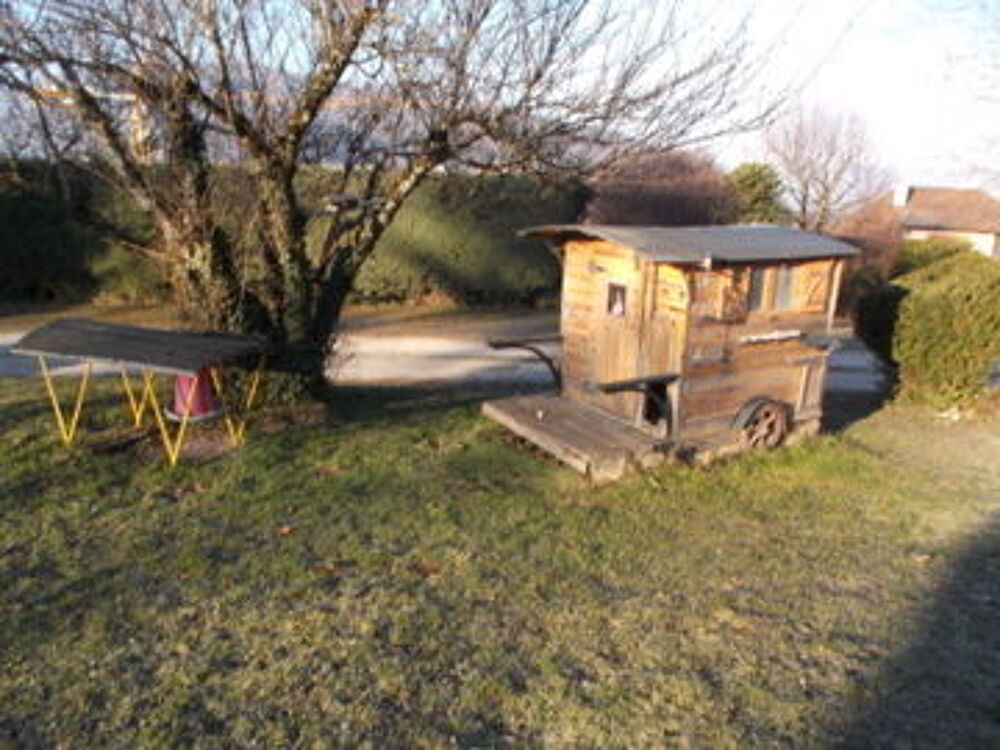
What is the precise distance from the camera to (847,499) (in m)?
6.03

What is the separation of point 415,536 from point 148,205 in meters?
4.02

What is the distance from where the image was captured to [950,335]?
877 cm

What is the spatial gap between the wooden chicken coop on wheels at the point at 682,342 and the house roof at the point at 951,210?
35.2 meters

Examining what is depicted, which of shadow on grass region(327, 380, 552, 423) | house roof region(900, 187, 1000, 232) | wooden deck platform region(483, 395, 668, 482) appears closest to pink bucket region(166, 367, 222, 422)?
shadow on grass region(327, 380, 552, 423)

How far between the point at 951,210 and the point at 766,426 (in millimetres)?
40289

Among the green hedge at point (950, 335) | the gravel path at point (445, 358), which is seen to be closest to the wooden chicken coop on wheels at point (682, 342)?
the green hedge at point (950, 335)

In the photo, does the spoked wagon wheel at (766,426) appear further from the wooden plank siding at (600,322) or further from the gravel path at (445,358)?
the gravel path at (445,358)

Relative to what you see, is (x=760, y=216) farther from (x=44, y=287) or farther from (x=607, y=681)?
(x=607, y=681)

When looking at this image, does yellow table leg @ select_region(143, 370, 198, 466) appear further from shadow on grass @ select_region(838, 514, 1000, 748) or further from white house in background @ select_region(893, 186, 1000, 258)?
white house in background @ select_region(893, 186, 1000, 258)

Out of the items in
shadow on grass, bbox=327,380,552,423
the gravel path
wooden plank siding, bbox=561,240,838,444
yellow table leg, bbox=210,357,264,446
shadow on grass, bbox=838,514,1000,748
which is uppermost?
wooden plank siding, bbox=561,240,838,444

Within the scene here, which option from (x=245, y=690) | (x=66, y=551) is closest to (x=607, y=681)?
(x=245, y=690)

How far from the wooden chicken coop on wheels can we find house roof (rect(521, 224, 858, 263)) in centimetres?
2

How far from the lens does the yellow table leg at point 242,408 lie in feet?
21.3

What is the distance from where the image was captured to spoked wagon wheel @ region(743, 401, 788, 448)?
22.2 feet
